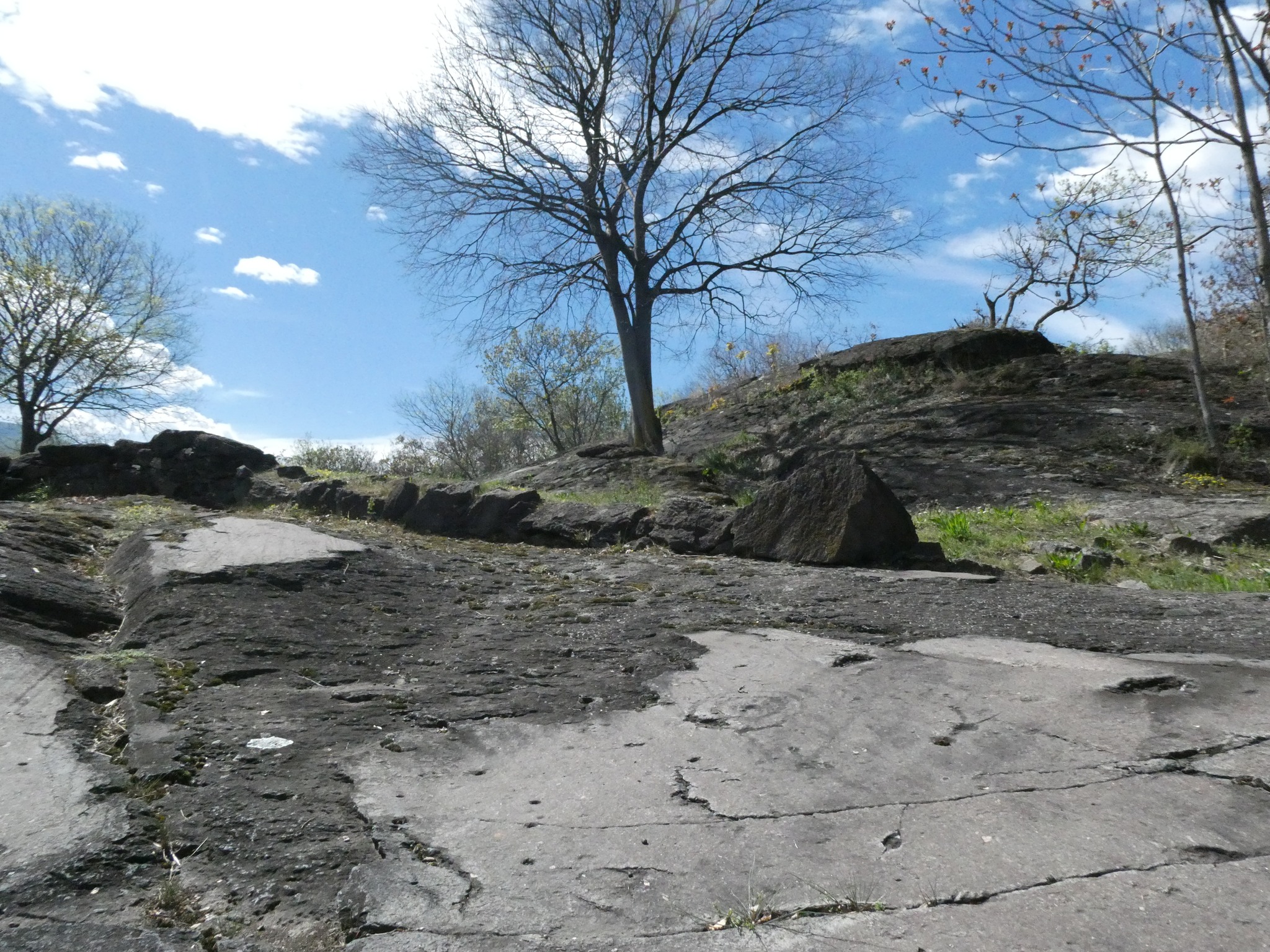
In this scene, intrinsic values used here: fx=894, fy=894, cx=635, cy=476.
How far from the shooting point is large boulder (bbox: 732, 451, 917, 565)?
5941mm

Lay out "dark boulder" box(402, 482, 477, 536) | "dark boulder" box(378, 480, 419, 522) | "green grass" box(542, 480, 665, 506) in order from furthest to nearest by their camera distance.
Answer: "green grass" box(542, 480, 665, 506), "dark boulder" box(378, 480, 419, 522), "dark boulder" box(402, 482, 477, 536)

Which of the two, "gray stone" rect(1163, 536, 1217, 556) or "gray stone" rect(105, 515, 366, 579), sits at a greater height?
"gray stone" rect(105, 515, 366, 579)

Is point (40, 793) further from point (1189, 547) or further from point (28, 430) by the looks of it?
point (28, 430)

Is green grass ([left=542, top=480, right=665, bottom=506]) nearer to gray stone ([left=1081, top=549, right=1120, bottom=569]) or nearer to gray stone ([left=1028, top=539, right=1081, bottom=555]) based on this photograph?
gray stone ([left=1028, top=539, right=1081, bottom=555])

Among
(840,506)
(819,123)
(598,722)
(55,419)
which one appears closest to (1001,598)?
(840,506)

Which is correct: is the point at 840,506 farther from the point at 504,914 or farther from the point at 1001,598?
the point at 504,914

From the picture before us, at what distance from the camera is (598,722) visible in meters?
2.93

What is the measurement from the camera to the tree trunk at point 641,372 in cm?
1499

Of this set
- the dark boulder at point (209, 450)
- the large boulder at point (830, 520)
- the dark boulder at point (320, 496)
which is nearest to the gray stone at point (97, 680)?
the large boulder at point (830, 520)

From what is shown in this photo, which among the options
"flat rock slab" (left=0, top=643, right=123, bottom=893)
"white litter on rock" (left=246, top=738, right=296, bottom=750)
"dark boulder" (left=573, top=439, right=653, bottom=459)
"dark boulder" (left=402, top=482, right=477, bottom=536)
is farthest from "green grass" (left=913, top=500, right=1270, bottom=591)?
"dark boulder" (left=573, top=439, right=653, bottom=459)

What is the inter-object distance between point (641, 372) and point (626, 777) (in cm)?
1313

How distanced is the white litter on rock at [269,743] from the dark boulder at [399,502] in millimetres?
5650

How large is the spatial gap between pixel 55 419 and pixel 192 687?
96.0 ft

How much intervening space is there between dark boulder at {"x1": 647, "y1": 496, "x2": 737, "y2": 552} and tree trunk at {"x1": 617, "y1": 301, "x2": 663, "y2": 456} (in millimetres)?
7448
